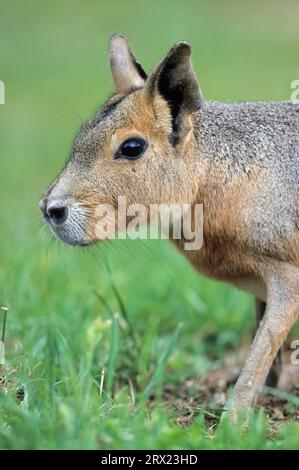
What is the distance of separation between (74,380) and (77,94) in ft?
29.8

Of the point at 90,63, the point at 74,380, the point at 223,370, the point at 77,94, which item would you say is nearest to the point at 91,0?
the point at 90,63

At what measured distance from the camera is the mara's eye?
4.12 metres

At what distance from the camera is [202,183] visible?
424 centimetres

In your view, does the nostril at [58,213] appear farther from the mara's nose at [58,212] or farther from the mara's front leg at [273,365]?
the mara's front leg at [273,365]

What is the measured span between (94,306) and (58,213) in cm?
162

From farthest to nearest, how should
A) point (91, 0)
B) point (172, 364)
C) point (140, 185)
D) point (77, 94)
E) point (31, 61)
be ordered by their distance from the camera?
point (91, 0) → point (31, 61) → point (77, 94) → point (172, 364) → point (140, 185)

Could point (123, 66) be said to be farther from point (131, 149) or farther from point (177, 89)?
point (131, 149)

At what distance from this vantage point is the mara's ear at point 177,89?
4.01 m

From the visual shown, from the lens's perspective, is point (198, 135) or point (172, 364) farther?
point (172, 364)

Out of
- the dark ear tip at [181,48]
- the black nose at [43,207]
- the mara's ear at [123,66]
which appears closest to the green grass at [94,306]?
the mara's ear at [123,66]

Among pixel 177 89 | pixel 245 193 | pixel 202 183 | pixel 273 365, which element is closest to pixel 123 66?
pixel 177 89

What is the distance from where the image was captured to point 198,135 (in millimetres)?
4281
